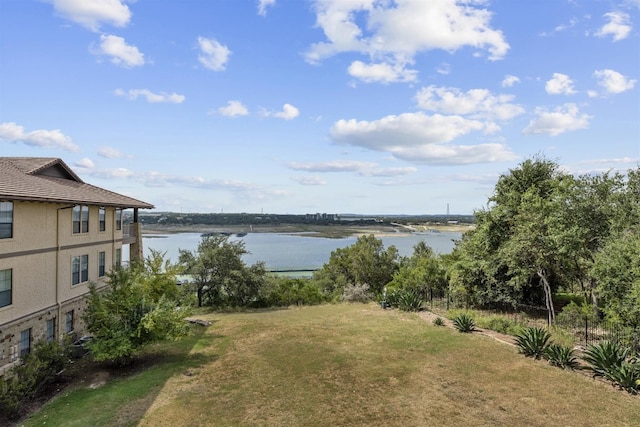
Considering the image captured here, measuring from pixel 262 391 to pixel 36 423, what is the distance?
6.30m

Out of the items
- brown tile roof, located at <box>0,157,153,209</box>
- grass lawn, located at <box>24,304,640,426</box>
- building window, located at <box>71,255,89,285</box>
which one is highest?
brown tile roof, located at <box>0,157,153,209</box>

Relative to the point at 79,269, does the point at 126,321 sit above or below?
below

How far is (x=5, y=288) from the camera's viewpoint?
45.0 ft

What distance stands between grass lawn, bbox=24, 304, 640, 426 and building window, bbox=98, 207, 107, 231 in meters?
8.34

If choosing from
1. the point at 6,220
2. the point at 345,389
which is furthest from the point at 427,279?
the point at 6,220

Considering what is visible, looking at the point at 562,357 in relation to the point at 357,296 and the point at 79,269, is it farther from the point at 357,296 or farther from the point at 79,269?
the point at 79,269

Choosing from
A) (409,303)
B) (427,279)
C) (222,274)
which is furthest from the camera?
(427,279)

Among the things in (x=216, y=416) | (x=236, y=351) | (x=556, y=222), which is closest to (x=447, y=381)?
(x=216, y=416)

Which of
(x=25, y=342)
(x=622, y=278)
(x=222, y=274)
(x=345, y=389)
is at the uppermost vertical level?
(x=622, y=278)

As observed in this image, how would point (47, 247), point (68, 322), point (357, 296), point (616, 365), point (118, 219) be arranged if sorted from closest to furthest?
point (616, 365)
point (47, 247)
point (68, 322)
point (118, 219)
point (357, 296)

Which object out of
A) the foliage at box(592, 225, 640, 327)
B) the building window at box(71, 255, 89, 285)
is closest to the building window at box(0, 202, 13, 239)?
the building window at box(71, 255, 89, 285)

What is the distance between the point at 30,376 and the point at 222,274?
60.6 feet

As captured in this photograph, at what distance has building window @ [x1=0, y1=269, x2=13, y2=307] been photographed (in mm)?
13547

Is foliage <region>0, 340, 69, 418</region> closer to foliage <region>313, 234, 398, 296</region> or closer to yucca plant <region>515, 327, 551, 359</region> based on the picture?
yucca plant <region>515, 327, 551, 359</region>
